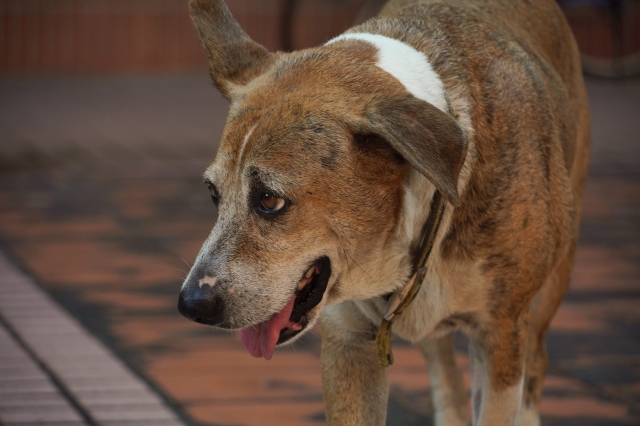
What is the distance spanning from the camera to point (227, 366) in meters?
4.15

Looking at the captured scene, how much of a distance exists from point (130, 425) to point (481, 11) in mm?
1843

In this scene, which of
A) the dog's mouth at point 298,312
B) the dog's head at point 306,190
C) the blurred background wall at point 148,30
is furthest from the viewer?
the blurred background wall at point 148,30

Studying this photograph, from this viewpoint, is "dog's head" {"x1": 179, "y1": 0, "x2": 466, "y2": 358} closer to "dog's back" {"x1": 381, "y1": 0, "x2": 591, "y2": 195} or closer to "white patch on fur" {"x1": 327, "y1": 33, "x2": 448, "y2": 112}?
"white patch on fur" {"x1": 327, "y1": 33, "x2": 448, "y2": 112}

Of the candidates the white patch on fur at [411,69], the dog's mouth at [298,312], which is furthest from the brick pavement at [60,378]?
the white patch on fur at [411,69]

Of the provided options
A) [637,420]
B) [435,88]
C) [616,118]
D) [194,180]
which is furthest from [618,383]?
[616,118]

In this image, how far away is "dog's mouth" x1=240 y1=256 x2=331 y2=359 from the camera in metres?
2.67

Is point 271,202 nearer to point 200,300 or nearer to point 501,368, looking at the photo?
point 200,300

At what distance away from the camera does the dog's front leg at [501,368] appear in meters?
2.93

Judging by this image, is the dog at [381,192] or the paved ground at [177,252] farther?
the paved ground at [177,252]

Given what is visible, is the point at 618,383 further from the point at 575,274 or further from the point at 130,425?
the point at 130,425

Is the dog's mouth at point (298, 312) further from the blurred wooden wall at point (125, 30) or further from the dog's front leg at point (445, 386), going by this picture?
the blurred wooden wall at point (125, 30)

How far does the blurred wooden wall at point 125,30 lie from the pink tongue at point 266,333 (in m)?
7.44

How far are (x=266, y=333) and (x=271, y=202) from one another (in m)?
0.38

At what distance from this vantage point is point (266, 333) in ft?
8.91
